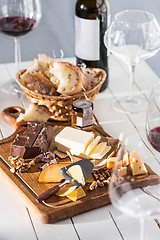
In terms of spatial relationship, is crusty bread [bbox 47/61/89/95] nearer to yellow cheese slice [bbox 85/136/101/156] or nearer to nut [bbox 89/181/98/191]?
yellow cheese slice [bbox 85/136/101/156]

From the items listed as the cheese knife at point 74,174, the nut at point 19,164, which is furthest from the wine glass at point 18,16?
the cheese knife at point 74,174

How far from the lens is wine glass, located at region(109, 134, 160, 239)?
2.62 feet

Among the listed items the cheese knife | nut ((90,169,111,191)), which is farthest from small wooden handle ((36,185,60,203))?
nut ((90,169,111,191))

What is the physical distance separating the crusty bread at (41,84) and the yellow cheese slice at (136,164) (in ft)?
1.75

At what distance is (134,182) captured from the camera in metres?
0.95

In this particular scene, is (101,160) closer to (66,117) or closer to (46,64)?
Answer: (66,117)

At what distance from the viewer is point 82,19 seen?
158 cm

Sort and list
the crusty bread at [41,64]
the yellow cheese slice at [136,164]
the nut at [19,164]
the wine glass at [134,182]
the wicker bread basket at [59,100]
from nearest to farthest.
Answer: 1. the wine glass at [134,182]
2. the yellow cheese slice at [136,164]
3. the nut at [19,164]
4. the wicker bread basket at [59,100]
5. the crusty bread at [41,64]

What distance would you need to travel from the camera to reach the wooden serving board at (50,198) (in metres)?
1.07

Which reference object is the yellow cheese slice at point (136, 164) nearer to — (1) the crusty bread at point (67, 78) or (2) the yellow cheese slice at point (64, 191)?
(2) the yellow cheese slice at point (64, 191)

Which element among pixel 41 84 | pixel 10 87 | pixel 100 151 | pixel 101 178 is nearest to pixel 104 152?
pixel 100 151

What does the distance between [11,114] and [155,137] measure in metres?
0.67

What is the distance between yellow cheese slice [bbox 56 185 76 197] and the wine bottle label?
26.5 inches

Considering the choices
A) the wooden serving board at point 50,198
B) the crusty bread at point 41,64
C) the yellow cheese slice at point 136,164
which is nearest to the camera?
the yellow cheese slice at point 136,164
